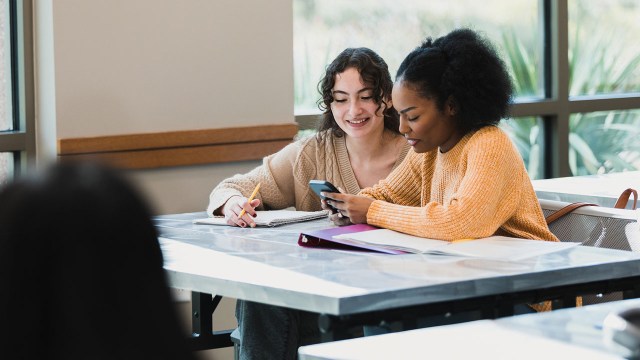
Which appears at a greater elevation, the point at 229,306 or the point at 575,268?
the point at 575,268

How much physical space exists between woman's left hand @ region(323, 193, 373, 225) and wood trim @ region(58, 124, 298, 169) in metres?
1.26

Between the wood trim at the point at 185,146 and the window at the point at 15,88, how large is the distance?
0.22 metres

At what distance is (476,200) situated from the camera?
241 cm

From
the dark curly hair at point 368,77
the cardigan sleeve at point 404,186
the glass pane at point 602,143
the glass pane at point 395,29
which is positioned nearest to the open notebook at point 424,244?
the cardigan sleeve at point 404,186

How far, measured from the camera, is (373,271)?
219cm

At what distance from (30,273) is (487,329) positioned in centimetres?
128

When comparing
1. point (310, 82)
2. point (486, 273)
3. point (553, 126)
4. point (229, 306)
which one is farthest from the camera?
point (553, 126)

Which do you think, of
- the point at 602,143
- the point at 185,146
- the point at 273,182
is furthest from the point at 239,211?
the point at 602,143

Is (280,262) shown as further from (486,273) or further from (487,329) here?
(487,329)

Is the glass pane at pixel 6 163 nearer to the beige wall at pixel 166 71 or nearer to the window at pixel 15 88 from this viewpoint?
the window at pixel 15 88

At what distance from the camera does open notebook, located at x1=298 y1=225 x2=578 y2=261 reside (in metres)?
2.32

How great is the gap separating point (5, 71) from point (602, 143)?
3.14m

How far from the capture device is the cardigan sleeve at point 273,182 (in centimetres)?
318

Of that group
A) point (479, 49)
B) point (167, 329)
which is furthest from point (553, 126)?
point (167, 329)
